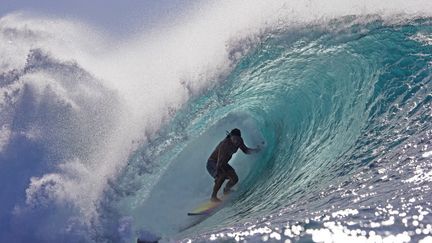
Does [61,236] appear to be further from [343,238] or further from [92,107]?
[343,238]

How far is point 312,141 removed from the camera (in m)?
11.8

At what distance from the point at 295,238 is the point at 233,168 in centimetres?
332

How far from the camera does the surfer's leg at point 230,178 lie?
11.4 meters

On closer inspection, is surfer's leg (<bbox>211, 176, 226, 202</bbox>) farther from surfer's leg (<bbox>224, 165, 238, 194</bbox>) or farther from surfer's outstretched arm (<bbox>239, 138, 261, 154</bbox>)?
surfer's outstretched arm (<bbox>239, 138, 261, 154</bbox>)

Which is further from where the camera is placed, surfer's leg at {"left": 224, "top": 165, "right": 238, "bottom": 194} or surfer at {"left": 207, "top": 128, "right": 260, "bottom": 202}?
surfer's leg at {"left": 224, "top": 165, "right": 238, "bottom": 194}

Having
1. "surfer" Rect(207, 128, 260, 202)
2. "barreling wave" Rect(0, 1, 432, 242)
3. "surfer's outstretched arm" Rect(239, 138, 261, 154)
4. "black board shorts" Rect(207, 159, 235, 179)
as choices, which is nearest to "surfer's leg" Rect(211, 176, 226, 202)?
"surfer" Rect(207, 128, 260, 202)

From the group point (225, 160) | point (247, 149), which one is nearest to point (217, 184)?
point (225, 160)

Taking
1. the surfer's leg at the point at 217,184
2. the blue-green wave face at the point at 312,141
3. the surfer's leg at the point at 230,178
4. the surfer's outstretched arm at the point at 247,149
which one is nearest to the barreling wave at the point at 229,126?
the blue-green wave face at the point at 312,141

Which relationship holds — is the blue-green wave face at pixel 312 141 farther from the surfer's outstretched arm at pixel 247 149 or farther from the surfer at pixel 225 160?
the surfer's outstretched arm at pixel 247 149

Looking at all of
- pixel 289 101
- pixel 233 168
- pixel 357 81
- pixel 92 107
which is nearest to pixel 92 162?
pixel 92 107

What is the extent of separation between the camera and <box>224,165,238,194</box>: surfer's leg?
1135 centimetres

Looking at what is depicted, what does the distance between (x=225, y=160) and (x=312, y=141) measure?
206 cm

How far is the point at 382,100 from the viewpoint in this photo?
11.8 meters

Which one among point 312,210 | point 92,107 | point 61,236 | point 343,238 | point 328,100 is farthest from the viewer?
point 92,107
